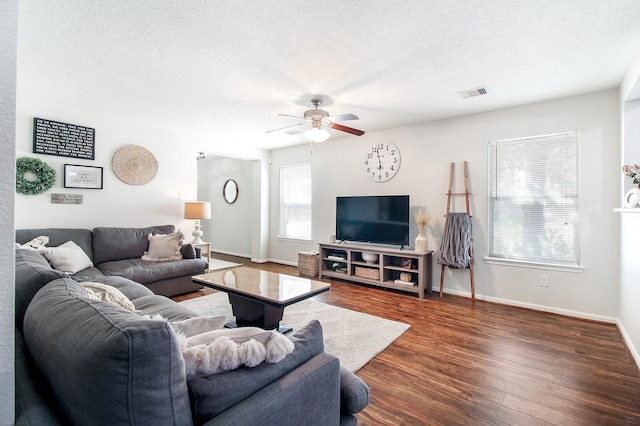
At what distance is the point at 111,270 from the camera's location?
3.49m

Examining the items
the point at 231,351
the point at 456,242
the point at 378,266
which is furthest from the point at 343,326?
the point at 231,351

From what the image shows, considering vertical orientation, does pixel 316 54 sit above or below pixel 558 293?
above

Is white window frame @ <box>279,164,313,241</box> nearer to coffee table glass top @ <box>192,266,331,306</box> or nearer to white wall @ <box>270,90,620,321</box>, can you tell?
white wall @ <box>270,90,620,321</box>

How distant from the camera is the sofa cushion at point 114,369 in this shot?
0.66 meters

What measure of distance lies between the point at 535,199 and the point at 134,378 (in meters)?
4.18

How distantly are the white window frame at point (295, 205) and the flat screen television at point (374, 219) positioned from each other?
94 centimetres

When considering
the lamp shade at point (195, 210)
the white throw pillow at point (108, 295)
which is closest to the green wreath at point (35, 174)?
the lamp shade at point (195, 210)

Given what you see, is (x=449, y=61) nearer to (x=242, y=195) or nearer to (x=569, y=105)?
(x=569, y=105)

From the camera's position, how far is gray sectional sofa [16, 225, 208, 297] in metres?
3.49

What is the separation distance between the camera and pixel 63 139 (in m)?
3.82

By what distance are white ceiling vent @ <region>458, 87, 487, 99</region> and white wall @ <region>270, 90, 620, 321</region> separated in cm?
72

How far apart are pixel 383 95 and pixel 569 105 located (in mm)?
2088

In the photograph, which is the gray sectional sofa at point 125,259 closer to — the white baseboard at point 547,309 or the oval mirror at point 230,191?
the oval mirror at point 230,191

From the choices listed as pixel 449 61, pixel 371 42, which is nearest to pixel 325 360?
pixel 371 42
